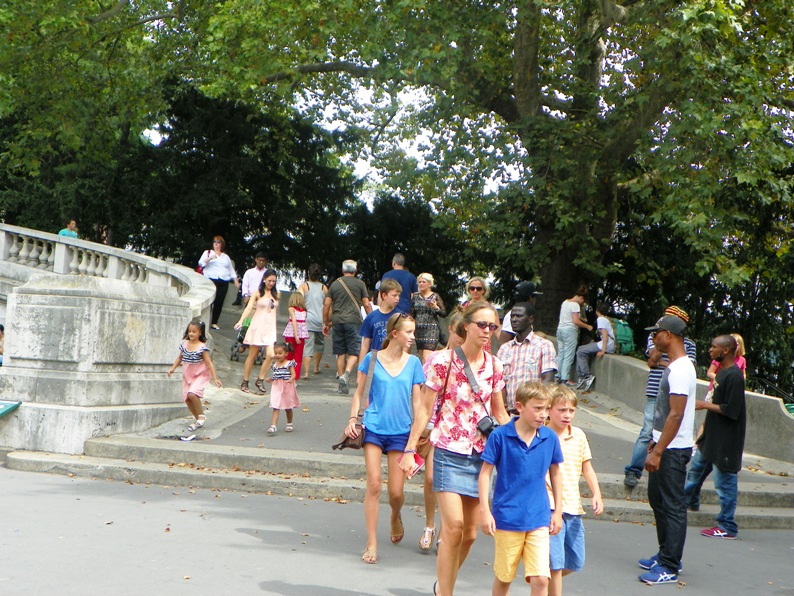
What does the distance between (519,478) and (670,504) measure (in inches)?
87.7

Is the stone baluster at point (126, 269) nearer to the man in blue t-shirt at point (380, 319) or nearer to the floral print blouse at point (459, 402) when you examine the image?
the man in blue t-shirt at point (380, 319)

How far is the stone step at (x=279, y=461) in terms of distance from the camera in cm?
973

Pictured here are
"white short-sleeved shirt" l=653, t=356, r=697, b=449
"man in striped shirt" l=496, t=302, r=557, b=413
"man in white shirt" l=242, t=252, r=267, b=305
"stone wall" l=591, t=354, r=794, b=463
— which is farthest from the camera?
→ "man in white shirt" l=242, t=252, r=267, b=305

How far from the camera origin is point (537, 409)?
5.38m

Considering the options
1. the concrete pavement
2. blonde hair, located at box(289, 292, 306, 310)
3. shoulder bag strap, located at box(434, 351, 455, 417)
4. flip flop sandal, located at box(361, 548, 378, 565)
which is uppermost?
blonde hair, located at box(289, 292, 306, 310)

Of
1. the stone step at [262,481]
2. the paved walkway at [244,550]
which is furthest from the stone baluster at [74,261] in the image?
the paved walkway at [244,550]

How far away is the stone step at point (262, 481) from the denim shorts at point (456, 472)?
3.26 m

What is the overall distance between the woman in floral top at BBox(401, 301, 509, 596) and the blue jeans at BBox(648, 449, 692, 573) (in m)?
1.47

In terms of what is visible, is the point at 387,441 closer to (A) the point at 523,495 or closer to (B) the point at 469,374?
(B) the point at 469,374

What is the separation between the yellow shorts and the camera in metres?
5.33

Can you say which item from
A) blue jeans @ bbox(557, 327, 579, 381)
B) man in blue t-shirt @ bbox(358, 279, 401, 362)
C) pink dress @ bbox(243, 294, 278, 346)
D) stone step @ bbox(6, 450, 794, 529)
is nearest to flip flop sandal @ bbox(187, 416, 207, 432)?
stone step @ bbox(6, 450, 794, 529)

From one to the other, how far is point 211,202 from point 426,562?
19.1m

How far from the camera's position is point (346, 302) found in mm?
15211

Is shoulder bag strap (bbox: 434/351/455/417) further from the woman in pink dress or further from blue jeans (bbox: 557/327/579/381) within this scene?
blue jeans (bbox: 557/327/579/381)
